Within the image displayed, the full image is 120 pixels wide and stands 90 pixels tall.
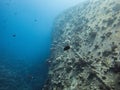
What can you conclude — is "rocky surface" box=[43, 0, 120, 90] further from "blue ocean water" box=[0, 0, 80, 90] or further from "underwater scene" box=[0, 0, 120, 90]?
"blue ocean water" box=[0, 0, 80, 90]

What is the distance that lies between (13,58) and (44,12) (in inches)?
499

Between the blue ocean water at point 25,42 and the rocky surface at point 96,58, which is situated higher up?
the blue ocean water at point 25,42

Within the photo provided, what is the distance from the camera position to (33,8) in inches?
1109

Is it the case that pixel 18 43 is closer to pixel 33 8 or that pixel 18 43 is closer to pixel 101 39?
pixel 33 8

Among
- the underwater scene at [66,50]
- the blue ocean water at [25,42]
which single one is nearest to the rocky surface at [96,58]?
the underwater scene at [66,50]

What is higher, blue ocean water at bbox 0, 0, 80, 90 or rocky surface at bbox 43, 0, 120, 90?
blue ocean water at bbox 0, 0, 80, 90

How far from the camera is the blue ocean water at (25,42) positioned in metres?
11.6

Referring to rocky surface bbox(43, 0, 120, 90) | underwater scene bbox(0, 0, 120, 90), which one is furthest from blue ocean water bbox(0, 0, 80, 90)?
rocky surface bbox(43, 0, 120, 90)

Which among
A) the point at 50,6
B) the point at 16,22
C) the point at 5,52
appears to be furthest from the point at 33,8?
the point at 5,52

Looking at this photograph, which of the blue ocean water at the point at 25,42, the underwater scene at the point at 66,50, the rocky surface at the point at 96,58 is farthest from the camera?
the blue ocean water at the point at 25,42

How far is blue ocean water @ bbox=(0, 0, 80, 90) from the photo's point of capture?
1162 cm

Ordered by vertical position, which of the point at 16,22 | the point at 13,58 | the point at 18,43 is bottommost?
the point at 13,58

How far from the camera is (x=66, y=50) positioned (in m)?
8.14

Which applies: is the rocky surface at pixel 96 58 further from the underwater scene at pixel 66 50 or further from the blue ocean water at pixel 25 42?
the blue ocean water at pixel 25 42
